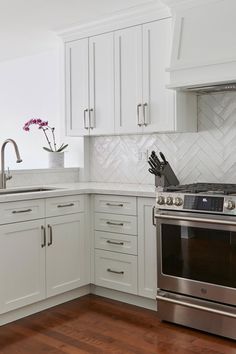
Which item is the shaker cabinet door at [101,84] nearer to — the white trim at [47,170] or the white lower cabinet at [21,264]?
the white trim at [47,170]

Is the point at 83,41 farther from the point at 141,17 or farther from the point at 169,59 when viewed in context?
the point at 169,59

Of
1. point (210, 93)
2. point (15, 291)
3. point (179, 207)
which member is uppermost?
point (210, 93)

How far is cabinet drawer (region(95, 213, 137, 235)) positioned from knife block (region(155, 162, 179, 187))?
1.12 feet

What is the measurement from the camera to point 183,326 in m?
3.06

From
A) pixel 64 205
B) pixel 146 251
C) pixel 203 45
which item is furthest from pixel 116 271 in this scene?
pixel 203 45

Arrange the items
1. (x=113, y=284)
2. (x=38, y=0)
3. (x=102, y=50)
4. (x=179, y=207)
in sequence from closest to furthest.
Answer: (x=179, y=207) → (x=38, y=0) → (x=113, y=284) → (x=102, y=50)

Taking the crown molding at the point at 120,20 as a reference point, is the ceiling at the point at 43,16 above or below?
above

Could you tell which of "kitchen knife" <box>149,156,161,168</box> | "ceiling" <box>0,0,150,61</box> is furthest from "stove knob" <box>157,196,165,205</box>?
"ceiling" <box>0,0,150,61</box>

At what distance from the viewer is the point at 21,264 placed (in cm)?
317

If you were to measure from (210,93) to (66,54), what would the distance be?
4.85ft

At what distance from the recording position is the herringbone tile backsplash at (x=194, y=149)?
3.51 metres

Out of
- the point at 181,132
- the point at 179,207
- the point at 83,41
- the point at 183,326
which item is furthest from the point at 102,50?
the point at 183,326

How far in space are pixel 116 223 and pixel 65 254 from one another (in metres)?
0.47

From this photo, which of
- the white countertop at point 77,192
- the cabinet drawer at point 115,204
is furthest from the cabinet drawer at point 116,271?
the white countertop at point 77,192
